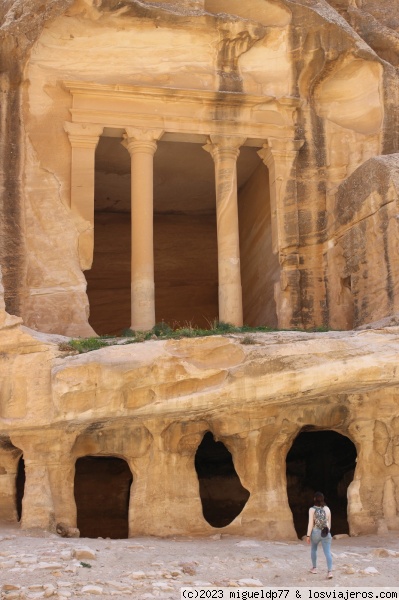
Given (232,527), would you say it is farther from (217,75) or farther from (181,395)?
(217,75)

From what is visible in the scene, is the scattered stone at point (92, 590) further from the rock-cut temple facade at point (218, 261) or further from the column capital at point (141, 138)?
the column capital at point (141, 138)

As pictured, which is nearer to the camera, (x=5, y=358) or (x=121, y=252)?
(x=5, y=358)

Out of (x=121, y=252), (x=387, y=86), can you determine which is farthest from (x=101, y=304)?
(x=387, y=86)

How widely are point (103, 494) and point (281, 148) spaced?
967 cm

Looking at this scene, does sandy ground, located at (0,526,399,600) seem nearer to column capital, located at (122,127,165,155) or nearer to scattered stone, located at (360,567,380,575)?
scattered stone, located at (360,567,380,575)

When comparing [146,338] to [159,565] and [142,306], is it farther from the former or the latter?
[159,565]

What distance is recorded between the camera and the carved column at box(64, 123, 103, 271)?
20.3 meters

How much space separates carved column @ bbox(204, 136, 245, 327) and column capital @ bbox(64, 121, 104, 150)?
2.76 meters

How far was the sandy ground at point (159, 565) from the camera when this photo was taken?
1169cm

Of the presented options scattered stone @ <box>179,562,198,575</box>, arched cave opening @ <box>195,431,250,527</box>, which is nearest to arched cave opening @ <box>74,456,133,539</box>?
arched cave opening @ <box>195,431,250,527</box>

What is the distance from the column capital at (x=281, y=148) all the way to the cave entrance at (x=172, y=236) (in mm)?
2289

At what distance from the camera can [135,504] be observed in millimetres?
17172

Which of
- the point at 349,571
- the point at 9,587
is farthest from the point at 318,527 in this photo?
the point at 9,587

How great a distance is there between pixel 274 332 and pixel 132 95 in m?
7.77
